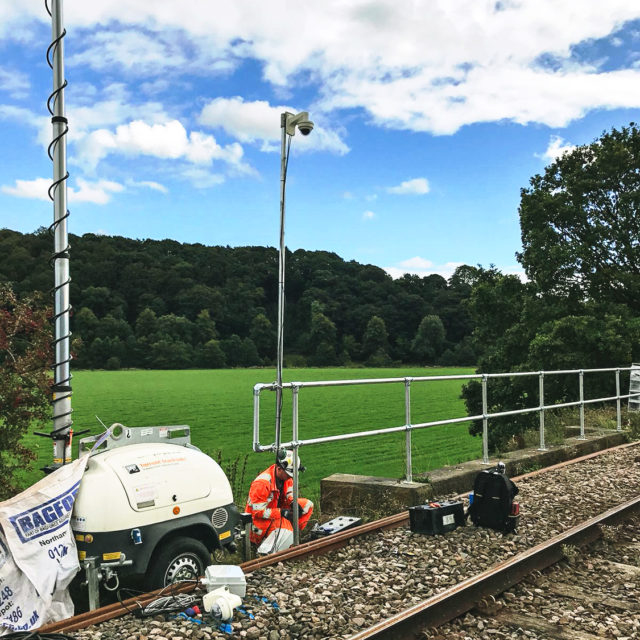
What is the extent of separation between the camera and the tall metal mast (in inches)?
195

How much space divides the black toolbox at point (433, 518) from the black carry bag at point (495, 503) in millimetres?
278

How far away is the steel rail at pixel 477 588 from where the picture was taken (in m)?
3.92

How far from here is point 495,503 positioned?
6.19 meters

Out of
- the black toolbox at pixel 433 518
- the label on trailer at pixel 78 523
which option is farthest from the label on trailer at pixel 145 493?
the black toolbox at pixel 433 518

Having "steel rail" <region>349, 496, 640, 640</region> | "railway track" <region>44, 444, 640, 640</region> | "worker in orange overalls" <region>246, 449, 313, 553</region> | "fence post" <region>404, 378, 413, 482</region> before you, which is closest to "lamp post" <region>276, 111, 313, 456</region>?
"worker in orange overalls" <region>246, 449, 313, 553</region>

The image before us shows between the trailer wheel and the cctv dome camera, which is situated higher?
the cctv dome camera

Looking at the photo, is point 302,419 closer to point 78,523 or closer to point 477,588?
point 477,588

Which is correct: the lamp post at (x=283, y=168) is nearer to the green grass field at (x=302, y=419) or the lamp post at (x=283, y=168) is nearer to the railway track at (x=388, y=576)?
the railway track at (x=388, y=576)

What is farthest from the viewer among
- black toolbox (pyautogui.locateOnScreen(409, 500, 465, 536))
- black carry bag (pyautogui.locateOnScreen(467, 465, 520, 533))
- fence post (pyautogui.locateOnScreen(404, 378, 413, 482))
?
fence post (pyautogui.locateOnScreen(404, 378, 413, 482))

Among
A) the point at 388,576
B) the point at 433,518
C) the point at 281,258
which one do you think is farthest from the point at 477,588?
the point at 281,258

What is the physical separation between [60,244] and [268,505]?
9.36ft

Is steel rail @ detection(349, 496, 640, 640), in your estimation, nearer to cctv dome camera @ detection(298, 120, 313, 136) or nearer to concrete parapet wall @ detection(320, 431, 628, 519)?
concrete parapet wall @ detection(320, 431, 628, 519)

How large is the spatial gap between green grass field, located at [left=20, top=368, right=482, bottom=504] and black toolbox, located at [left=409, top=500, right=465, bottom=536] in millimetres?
2270

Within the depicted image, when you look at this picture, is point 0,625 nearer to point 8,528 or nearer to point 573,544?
point 8,528
